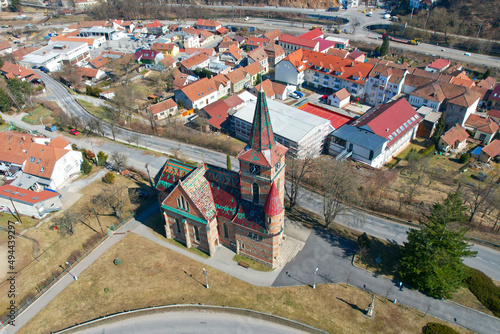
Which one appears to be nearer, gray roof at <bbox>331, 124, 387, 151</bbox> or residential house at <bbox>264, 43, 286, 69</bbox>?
gray roof at <bbox>331, 124, 387, 151</bbox>

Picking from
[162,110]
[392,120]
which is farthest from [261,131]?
[162,110]

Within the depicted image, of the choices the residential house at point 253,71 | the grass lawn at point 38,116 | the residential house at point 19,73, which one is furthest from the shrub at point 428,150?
the residential house at point 19,73

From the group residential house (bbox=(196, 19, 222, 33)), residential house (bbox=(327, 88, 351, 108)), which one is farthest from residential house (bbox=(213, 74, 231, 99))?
residential house (bbox=(196, 19, 222, 33))

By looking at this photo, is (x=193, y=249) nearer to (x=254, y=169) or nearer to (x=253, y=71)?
(x=254, y=169)

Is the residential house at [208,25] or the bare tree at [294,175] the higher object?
the residential house at [208,25]

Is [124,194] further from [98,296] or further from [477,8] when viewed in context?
[477,8]

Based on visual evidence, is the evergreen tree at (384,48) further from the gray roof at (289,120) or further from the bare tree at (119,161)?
the bare tree at (119,161)

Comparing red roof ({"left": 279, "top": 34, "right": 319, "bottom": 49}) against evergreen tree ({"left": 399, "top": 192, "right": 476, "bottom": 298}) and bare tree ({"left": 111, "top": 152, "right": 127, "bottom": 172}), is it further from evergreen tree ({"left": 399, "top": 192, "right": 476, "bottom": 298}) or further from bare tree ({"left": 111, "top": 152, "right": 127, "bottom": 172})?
evergreen tree ({"left": 399, "top": 192, "right": 476, "bottom": 298})

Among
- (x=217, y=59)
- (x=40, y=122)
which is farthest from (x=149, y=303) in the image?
(x=217, y=59)
